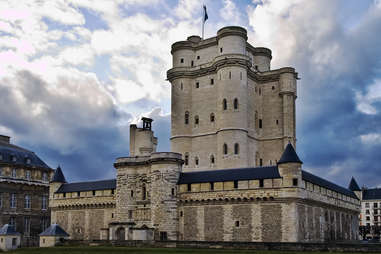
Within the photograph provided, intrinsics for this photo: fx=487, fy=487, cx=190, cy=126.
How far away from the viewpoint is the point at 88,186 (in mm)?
53781

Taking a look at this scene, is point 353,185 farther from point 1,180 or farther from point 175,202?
point 1,180

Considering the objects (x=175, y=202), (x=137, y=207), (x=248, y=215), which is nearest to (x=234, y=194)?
(x=248, y=215)

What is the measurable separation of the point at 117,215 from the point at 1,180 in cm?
1889

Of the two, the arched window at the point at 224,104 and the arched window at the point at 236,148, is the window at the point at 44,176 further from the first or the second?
the arched window at the point at 236,148

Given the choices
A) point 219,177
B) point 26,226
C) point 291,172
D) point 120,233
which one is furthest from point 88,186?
point 291,172

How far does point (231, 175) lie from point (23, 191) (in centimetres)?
3059

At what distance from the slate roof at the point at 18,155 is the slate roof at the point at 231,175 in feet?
84.5

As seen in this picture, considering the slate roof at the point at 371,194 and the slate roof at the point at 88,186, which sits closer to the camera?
the slate roof at the point at 88,186

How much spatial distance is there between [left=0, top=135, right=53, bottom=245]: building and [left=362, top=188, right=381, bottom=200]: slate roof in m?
63.8

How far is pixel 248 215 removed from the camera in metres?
41.1

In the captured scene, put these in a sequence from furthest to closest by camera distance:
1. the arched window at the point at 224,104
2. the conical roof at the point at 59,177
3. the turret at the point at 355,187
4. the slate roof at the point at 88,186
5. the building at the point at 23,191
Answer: the turret at the point at 355,187 → the building at the point at 23,191 → the conical roof at the point at 59,177 → the arched window at the point at 224,104 → the slate roof at the point at 88,186

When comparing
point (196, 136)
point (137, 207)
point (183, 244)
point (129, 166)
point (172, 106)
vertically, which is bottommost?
point (183, 244)

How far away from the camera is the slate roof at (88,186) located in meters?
51.9

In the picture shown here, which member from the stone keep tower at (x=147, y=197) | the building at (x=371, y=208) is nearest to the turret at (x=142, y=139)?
the stone keep tower at (x=147, y=197)
